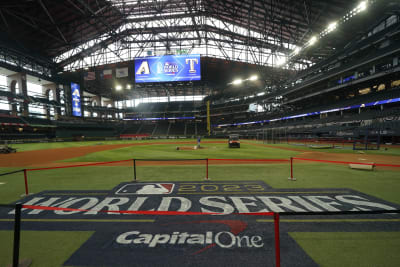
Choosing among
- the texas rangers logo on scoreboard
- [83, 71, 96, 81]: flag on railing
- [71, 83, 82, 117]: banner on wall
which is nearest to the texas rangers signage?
the texas rangers logo on scoreboard

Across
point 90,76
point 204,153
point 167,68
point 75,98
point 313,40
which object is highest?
point 313,40

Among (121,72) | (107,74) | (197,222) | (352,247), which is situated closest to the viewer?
(352,247)

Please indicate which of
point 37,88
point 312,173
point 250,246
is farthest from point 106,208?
point 37,88

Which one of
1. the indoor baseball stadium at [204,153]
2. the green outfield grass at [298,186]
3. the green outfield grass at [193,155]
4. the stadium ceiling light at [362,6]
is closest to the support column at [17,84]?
the indoor baseball stadium at [204,153]

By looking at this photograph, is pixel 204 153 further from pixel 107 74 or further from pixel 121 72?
pixel 107 74

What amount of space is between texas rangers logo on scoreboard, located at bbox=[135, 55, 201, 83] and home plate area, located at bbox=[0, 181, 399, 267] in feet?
112

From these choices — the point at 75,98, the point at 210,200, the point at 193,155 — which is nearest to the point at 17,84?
the point at 75,98

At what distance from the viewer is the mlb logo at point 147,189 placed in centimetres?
532

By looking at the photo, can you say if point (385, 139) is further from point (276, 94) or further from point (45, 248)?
point (45, 248)

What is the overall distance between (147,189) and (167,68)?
116 feet

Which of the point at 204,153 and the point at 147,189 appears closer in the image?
the point at 147,189

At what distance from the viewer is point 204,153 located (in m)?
15.3

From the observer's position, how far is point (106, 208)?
427cm

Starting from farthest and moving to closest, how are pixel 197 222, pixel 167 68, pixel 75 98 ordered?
1. pixel 75 98
2. pixel 167 68
3. pixel 197 222
